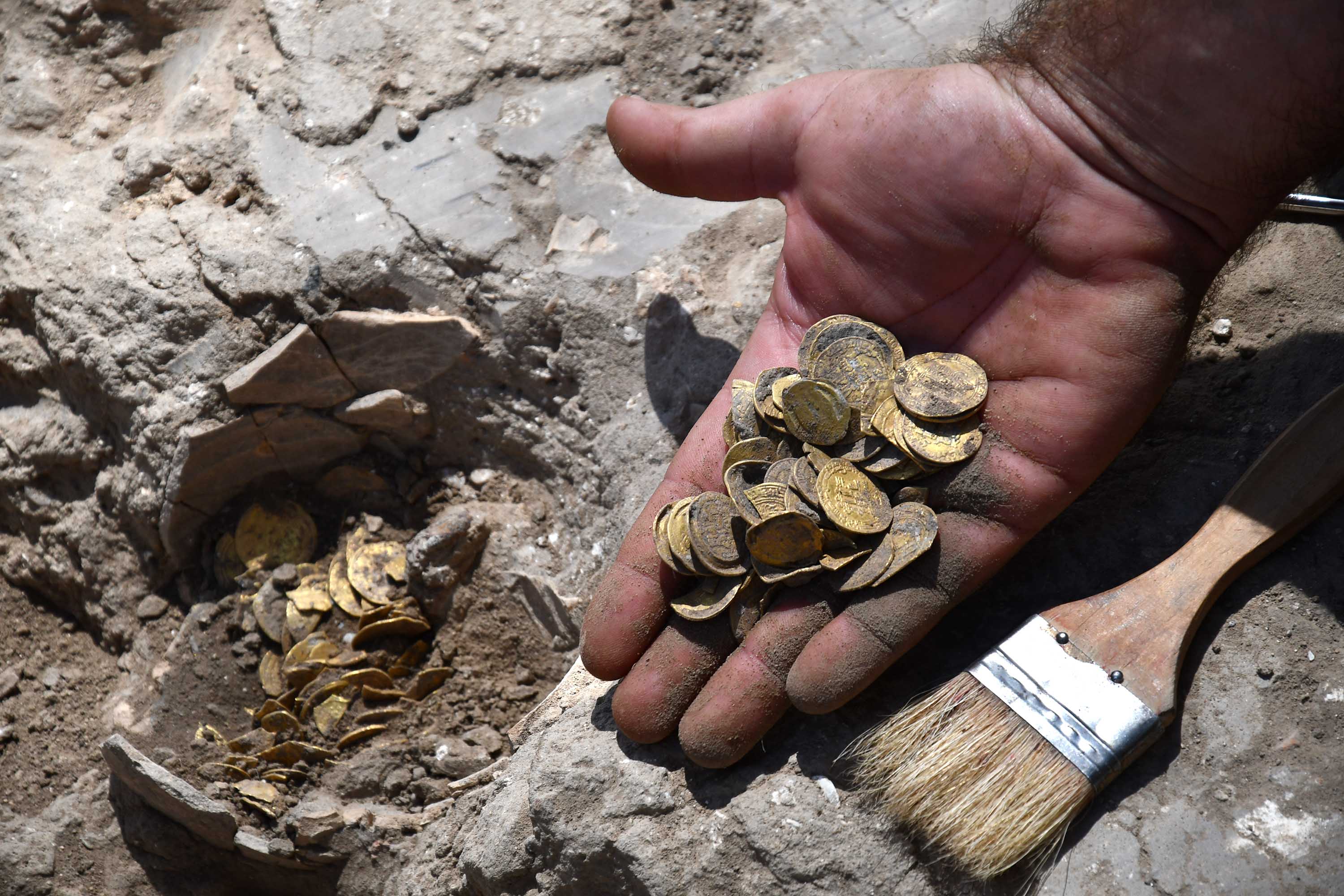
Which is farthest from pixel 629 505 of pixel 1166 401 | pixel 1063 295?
pixel 1166 401

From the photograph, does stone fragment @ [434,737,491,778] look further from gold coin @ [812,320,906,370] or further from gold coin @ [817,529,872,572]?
gold coin @ [812,320,906,370]

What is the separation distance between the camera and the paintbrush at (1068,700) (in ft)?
6.60

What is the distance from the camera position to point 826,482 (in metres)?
2.27

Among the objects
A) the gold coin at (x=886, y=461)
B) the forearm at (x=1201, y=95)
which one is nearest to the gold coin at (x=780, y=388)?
the gold coin at (x=886, y=461)

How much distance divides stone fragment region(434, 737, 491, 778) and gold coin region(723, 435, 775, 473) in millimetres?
1168

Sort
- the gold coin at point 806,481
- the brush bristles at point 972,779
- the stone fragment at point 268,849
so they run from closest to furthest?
the brush bristles at point 972,779 < the gold coin at point 806,481 < the stone fragment at point 268,849

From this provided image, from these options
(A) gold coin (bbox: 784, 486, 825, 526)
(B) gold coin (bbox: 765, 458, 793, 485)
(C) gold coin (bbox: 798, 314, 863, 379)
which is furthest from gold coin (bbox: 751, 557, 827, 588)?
(C) gold coin (bbox: 798, 314, 863, 379)

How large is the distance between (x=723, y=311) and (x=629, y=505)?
2.24ft

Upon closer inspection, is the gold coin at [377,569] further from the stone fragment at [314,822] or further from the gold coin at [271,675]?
the stone fragment at [314,822]

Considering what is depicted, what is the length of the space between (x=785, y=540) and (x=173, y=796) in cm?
196

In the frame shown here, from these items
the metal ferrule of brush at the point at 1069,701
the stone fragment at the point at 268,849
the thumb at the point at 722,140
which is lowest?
the stone fragment at the point at 268,849

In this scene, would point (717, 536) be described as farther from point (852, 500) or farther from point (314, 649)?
point (314, 649)

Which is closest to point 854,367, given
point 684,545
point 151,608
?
point 684,545

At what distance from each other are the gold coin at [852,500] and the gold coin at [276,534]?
194cm
